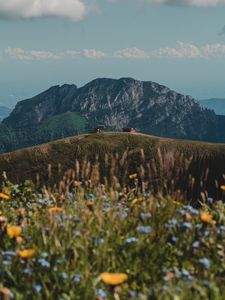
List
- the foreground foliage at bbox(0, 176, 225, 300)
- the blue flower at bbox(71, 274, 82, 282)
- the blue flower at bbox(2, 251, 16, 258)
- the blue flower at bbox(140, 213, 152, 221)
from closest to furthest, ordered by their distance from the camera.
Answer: the blue flower at bbox(71, 274, 82, 282) < the foreground foliage at bbox(0, 176, 225, 300) < the blue flower at bbox(2, 251, 16, 258) < the blue flower at bbox(140, 213, 152, 221)

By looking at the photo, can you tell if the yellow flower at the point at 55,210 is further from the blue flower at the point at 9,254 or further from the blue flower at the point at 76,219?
the blue flower at the point at 9,254

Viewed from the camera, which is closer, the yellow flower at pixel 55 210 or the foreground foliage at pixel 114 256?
the foreground foliage at pixel 114 256

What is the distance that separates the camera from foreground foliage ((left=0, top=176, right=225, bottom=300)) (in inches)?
247

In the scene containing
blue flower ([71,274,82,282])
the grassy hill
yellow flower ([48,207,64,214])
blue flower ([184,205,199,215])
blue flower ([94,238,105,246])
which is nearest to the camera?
blue flower ([71,274,82,282])

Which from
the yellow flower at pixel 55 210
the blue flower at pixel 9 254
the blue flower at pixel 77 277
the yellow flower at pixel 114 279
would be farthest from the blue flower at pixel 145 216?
the yellow flower at pixel 114 279

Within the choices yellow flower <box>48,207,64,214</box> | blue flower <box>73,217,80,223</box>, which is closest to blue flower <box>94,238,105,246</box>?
blue flower <box>73,217,80,223</box>

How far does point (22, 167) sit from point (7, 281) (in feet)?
102

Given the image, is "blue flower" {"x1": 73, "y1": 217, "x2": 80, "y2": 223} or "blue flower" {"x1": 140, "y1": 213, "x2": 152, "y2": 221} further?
"blue flower" {"x1": 140, "y1": 213, "x2": 152, "y2": 221}

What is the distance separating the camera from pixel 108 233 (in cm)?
722

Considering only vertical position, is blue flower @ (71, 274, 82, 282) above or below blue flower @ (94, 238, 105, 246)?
below

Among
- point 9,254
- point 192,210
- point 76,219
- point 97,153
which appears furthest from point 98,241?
point 97,153

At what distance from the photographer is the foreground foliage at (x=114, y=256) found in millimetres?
6273

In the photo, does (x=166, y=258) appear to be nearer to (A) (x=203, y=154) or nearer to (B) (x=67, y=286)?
(B) (x=67, y=286)

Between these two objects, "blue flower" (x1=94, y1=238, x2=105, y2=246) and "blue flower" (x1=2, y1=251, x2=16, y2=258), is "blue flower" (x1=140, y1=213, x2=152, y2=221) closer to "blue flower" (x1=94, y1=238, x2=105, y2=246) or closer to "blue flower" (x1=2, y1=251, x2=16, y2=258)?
"blue flower" (x1=94, y1=238, x2=105, y2=246)
